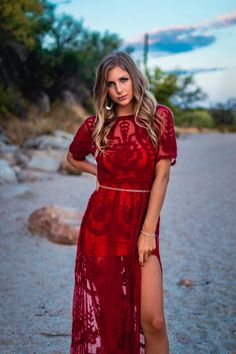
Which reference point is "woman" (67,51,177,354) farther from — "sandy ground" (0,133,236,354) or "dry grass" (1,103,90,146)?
"dry grass" (1,103,90,146)

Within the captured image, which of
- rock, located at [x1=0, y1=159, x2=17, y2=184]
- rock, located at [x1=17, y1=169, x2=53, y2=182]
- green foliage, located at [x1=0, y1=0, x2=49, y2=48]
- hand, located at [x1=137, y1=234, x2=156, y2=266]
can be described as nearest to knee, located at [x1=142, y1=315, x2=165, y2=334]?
hand, located at [x1=137, y1=234, x2=156, y2=266]

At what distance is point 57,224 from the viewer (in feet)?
18.6

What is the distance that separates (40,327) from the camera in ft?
11.3

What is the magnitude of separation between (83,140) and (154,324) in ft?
3.82

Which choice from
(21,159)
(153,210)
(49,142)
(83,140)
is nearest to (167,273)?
(83,140)

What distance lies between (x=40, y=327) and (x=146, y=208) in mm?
1634

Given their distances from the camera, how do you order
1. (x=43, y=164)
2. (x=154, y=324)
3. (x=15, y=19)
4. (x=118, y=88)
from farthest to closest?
(x=15, y=19), (x=43, y=164), (x=118, y=88), (x=154, y=324)

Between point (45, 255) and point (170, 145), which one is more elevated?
point (170, 145)

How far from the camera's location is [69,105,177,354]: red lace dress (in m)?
2.35

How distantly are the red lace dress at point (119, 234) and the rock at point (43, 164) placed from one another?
851 cm

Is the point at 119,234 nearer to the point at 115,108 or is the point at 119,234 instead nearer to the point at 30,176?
the point at 115,108

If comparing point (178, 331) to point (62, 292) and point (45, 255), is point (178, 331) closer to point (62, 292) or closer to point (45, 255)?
point (62, 292)

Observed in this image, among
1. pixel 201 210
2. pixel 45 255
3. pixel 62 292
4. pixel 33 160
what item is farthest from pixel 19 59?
pixel 62 292

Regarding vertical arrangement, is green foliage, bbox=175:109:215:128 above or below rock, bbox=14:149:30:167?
above
